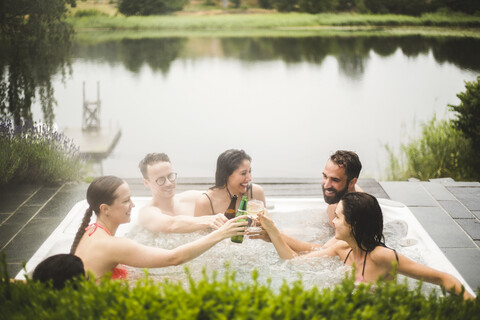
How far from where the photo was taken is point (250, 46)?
6.45m

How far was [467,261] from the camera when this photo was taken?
3676mm

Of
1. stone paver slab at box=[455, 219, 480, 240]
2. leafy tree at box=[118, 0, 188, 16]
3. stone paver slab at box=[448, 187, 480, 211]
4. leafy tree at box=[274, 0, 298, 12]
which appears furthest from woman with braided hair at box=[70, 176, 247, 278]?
leafy tree at box=[274, 0, 298, 12]

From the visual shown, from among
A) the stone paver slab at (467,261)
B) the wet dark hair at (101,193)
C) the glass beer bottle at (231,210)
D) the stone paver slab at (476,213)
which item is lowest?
the stone paver slab at (467,261)

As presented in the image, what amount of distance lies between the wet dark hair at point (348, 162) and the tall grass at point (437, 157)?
2361 millimetres

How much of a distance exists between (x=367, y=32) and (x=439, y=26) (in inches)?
33.1

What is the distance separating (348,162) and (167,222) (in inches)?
53.1

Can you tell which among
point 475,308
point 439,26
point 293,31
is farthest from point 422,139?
point 475,308

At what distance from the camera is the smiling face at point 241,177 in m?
3.69

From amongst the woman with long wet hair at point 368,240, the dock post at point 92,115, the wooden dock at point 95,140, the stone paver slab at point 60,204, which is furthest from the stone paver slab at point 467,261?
the dock post at point 92,115

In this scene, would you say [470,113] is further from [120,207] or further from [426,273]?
[120,207]

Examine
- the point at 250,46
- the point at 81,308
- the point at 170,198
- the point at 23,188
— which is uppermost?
the point at 250,46

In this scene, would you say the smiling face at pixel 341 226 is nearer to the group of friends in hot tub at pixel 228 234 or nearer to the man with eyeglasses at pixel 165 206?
the group of friends in hot tub at pixel 228 234

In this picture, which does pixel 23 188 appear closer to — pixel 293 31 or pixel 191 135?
pixel 191 135

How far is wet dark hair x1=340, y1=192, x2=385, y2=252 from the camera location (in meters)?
2.81
